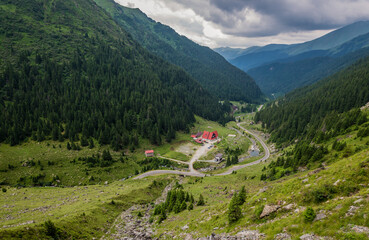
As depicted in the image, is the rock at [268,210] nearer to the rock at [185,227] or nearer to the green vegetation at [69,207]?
Answer: the rock at [185,227]

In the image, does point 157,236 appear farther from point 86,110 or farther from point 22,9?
point 22,9

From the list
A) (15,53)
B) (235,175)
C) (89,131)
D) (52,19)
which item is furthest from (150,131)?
(52,19)

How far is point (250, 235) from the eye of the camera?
18.3m

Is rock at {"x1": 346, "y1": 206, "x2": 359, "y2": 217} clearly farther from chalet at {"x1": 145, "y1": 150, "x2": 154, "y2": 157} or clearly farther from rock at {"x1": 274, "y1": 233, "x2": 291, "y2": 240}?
chalet at {"x1": 145, "y1": 150, "x2": 154, "y2": 157}

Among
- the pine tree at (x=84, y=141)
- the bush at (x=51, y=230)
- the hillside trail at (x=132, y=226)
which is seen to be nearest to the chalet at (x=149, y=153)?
the pine tree at (x=84, y=141)

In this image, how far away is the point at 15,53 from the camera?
128 m

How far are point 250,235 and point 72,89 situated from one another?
135 metres

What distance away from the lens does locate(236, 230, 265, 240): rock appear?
57.3ft

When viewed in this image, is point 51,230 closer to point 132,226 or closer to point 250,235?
point 132,226

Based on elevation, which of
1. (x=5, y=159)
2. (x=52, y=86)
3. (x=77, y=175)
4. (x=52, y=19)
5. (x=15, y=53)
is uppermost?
(x=52, y=19)

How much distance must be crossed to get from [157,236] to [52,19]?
252 metres

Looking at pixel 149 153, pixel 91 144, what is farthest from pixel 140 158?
pixel 91 144

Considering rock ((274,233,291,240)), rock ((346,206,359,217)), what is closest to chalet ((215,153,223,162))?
rock ((274,233,291,240))

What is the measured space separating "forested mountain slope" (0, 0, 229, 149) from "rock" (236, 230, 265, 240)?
81980mm
